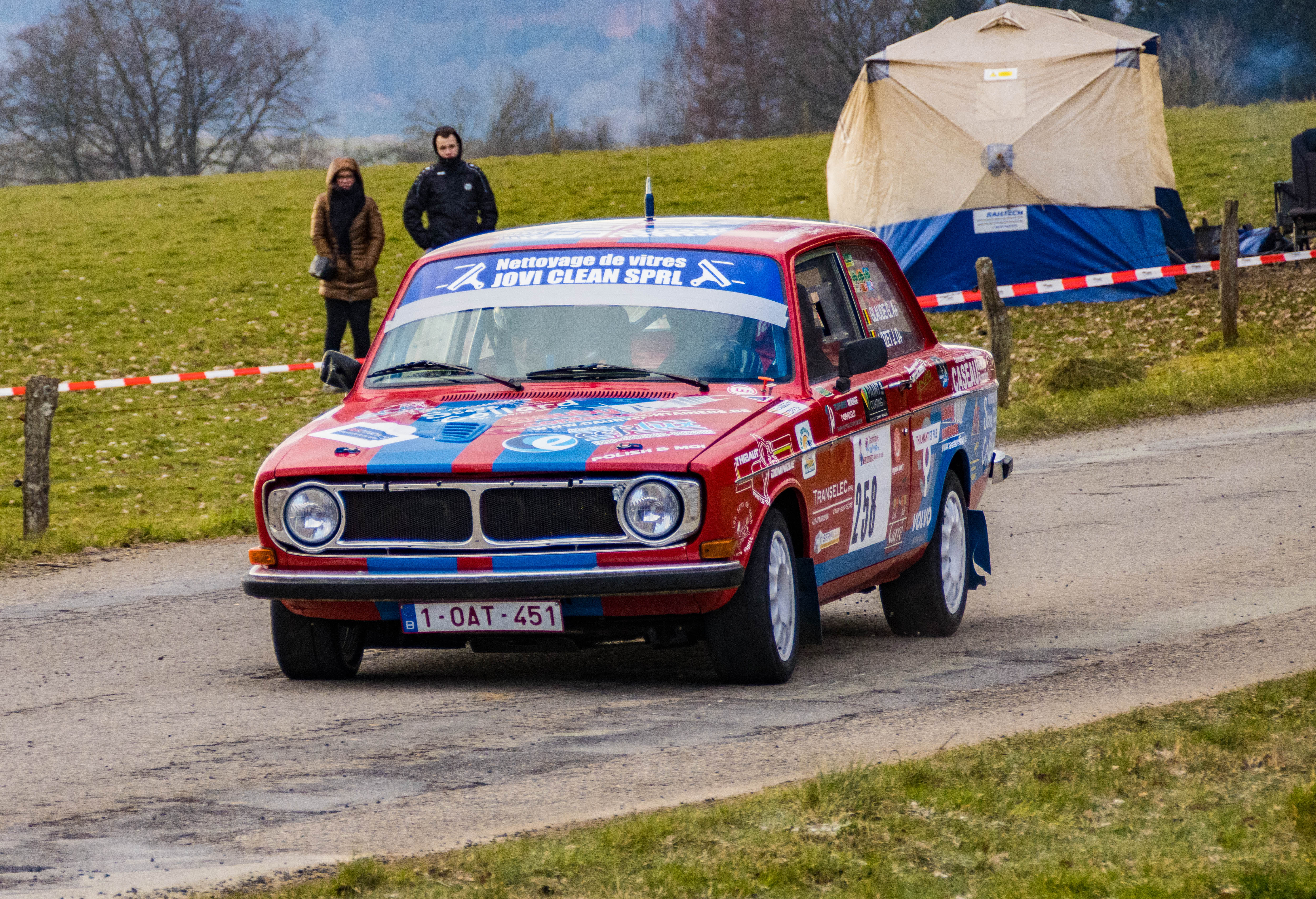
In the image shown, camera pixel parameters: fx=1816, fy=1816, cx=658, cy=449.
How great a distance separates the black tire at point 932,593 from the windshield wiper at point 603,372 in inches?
67.0

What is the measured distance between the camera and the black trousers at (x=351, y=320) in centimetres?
1593

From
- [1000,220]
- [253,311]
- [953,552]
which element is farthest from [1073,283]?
[953,552]

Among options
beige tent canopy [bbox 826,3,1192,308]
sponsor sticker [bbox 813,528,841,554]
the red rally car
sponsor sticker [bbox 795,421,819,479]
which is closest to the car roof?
the red rally car

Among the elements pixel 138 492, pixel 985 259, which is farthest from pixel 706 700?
pixel 985 259

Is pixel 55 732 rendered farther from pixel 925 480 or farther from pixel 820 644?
pixel 925 480

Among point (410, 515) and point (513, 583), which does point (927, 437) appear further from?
point (410, 515)

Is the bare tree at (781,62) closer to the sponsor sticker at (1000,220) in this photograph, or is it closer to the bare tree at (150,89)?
the bare tree at (150,89)

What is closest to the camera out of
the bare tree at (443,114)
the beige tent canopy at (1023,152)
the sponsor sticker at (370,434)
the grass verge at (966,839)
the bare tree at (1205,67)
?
the grass verge at (966,839)

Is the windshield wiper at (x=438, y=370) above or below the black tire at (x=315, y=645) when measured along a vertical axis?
above

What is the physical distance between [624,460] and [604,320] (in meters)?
1.29

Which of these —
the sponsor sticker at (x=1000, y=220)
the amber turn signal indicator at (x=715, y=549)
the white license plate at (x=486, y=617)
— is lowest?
the white license plate at (x=486, y=617)

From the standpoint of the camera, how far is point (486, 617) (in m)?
6.36

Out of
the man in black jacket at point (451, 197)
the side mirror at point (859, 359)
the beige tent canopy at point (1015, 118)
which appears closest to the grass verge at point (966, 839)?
the side mirror at point (859, 359)

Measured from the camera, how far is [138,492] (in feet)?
51.8
